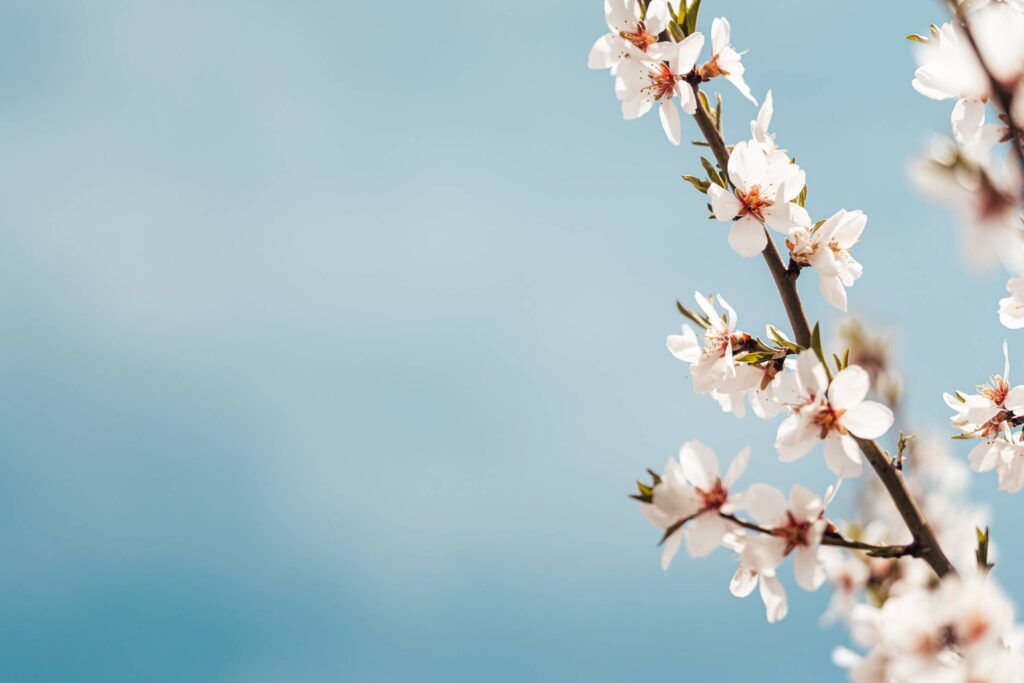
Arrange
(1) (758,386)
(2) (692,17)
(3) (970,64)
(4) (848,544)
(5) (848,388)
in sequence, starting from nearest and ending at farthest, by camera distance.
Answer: (3) (970,64)
(4) (848,544)
(5) (848,388)
(1) (758,386)
(2) (692,17)

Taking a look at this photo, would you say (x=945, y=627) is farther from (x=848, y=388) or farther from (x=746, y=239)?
(x=746, y=239)

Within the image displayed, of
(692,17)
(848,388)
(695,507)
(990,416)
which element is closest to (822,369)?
(848,388)

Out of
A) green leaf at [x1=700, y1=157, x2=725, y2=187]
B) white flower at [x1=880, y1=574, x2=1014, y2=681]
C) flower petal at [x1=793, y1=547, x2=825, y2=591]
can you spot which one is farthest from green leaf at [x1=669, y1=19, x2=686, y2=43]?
white flower at [x1=880, y1=574, x2=1014, y2=681]

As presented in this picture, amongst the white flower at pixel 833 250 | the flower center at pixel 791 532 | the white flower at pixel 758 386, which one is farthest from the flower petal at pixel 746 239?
the flower center at pixel 791 532

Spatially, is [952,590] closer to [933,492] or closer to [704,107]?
[704,107]

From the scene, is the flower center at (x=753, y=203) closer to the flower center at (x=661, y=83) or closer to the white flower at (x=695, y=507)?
the flower center at (x=661, y=83)

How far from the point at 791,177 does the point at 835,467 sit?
85 centimetres

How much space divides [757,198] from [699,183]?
0.20 m

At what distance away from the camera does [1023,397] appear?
2547 mm

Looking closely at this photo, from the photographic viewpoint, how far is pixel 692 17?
264 cm

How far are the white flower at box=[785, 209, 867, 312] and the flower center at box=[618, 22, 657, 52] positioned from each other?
2.50ft

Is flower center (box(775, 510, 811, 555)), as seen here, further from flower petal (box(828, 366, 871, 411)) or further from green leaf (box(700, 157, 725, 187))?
green leaf (box(700, 157, 725, 187))

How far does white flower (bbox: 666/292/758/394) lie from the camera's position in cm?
231

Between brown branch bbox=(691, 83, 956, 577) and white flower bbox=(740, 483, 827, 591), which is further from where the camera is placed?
brown branch bbox=(691, 83, 956, 577)
